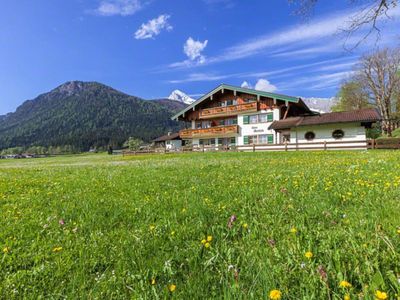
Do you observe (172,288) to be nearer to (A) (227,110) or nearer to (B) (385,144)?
(B) (385,144)

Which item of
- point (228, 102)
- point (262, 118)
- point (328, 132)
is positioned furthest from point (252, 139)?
point (328, 132)

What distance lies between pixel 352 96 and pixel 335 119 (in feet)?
93.4

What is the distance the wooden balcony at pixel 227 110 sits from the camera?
138 feet

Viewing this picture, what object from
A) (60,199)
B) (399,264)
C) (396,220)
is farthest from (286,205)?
(60,199)

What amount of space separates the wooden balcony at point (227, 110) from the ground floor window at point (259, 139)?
4.53 meters

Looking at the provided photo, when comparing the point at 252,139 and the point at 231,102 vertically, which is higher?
the point at 231,102

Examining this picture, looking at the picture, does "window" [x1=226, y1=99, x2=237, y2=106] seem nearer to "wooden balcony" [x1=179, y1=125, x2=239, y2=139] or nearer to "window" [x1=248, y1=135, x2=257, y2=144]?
"wooden balcony" [x1=179, y1=125, x2=239, y2=139]

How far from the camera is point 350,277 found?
1.97 m

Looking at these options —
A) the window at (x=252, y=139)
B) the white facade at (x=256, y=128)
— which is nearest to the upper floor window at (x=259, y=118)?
the white facade at (x=256, y=128)

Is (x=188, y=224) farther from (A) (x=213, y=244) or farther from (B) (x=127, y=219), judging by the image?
(B) (x=127, y=219)

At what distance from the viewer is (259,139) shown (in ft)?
139

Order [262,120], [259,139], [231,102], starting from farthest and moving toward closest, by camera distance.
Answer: [231,102] → [259,139] → [262,120]

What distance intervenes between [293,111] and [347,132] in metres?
10.7

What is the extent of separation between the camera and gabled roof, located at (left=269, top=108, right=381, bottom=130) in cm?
3075
